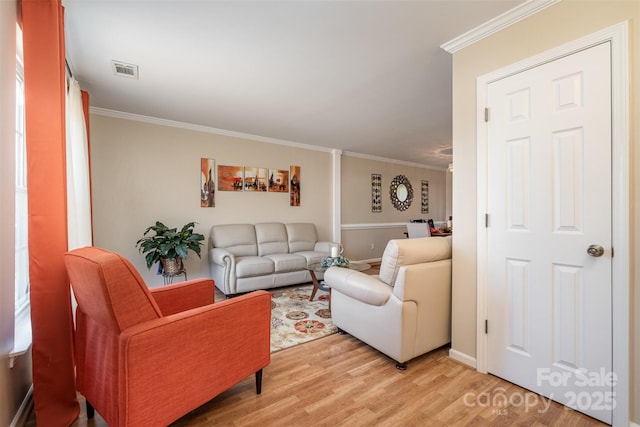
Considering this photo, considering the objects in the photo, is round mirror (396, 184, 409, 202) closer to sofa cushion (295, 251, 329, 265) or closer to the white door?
sofa cushion (295, 251, 329, 265)

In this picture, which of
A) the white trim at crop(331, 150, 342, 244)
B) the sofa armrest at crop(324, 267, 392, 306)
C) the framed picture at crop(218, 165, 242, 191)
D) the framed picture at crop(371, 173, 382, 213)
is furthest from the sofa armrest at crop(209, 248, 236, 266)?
the framed picture at crop(371, 173, 382, 213)

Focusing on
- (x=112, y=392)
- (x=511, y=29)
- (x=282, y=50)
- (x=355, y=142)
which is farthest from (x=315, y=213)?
(x=112, y=392)

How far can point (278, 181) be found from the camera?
5.07m

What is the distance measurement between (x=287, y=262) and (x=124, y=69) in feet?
9.54

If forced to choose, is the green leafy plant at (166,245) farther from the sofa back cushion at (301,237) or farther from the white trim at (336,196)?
the white trim at (336,196)

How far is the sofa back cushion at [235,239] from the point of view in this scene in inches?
166

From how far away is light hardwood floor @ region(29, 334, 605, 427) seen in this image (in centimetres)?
154

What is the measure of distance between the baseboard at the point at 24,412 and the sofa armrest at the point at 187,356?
2.55 ft

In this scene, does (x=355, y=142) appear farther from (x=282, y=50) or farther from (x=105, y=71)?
(x=105, y=71)

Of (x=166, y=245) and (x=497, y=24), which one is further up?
(x=497, y=24)

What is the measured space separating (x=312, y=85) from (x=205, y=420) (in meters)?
2.86

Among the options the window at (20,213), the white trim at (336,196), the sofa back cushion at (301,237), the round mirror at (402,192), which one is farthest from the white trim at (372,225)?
the window at (20,213)

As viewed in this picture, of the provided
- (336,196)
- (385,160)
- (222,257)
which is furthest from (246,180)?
(385,160)

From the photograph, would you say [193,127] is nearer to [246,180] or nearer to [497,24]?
[246,180]
